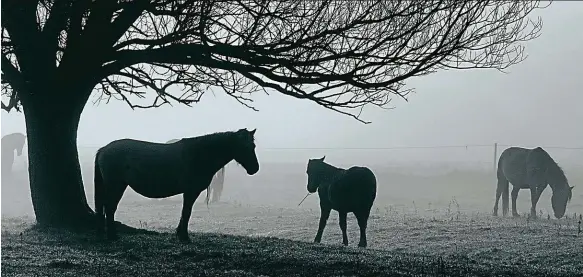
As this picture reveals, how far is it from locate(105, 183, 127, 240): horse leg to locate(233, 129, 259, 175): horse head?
164cm

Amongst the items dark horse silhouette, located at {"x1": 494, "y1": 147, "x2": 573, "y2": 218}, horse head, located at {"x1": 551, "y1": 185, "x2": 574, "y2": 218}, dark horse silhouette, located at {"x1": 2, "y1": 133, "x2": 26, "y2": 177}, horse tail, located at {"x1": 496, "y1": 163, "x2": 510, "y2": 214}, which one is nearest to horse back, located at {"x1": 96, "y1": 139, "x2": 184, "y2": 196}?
dark horse silhouette, located at {"x1": 494, "y1": 147, "x2": 573, "y2": 218}

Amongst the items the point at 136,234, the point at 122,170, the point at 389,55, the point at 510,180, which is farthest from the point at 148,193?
the point at 510,180

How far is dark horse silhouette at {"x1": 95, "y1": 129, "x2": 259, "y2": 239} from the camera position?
28.7ft

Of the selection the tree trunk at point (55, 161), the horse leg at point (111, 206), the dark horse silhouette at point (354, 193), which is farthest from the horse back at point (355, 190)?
the tree trunk at point (55, 161)

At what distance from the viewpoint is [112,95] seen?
1310cm

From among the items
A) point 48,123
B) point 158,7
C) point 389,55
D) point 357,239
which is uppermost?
point 158,7

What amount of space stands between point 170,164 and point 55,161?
2.15 metres

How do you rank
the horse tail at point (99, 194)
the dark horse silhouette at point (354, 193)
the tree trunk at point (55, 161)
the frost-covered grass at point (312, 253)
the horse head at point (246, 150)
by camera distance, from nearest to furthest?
the frost-covered grass at point (312, 253)
the horse head at point (246, 150)
the horse tail at point (99, 194)
the tree trunk at point (55, 161)
the dark horse silhouette at point (354, 193)

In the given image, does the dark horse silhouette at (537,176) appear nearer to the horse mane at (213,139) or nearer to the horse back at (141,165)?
the horse mane at (213,139)

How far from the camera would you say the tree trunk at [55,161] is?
9.80 metres

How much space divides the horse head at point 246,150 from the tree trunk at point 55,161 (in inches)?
110

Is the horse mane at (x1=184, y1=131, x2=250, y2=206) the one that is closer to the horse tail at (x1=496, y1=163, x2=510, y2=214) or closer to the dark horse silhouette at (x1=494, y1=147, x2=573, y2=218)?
the dark horse silhouette at (x1=494, y1=147, x2=573, y2=218)

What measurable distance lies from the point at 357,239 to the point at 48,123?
551 cm

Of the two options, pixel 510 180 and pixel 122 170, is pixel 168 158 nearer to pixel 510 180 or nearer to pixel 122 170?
pixel 122 170
